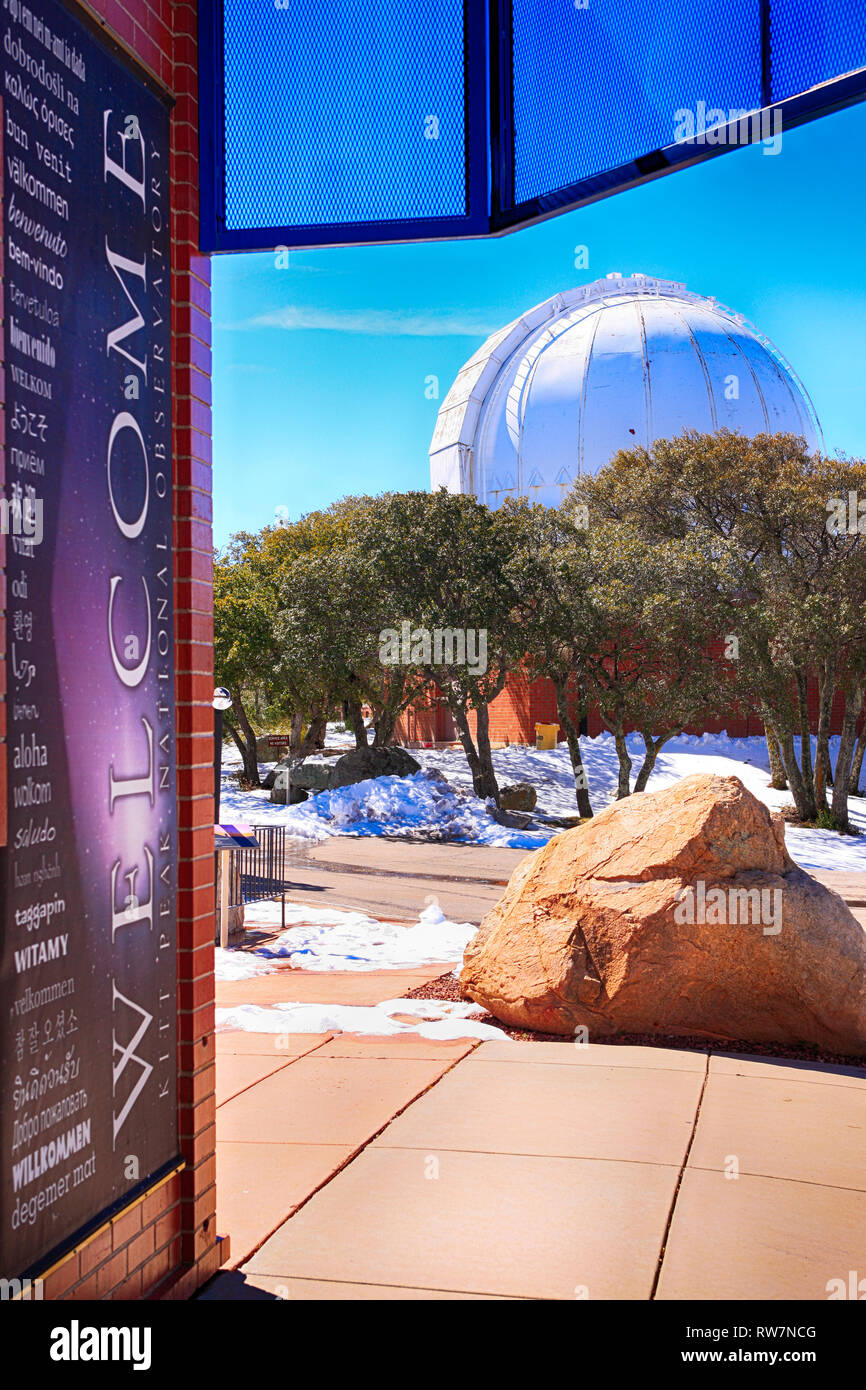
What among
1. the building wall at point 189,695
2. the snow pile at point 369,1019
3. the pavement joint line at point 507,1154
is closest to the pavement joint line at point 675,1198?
the pavement joint line at point 507,1154

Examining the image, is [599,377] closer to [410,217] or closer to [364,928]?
[364,928]

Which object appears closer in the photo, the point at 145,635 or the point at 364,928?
the point at 145,635

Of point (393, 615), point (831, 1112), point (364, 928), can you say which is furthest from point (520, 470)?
point (831, 1112)

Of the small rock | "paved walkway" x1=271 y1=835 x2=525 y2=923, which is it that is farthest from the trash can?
"paved walkway" x1=271 y1=835 x2=525 y2=923

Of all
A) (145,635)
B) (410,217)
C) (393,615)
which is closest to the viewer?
(145,635)

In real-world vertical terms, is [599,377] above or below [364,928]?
above

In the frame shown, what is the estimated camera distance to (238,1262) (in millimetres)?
3648

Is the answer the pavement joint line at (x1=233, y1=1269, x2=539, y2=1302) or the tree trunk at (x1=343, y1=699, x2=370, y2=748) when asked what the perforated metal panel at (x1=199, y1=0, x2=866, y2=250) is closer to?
the pavement joint line at (x1=233, y1=1269, x2=539, y2=1302)

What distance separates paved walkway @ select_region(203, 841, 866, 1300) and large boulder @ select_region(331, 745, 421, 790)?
19.4 m

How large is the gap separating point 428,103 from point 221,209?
94cm

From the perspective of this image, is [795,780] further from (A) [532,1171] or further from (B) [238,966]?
(A) [532,1171]

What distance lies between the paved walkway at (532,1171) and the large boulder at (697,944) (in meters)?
0.39

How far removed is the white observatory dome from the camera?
131ft

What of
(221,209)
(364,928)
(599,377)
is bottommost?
(364,928)
